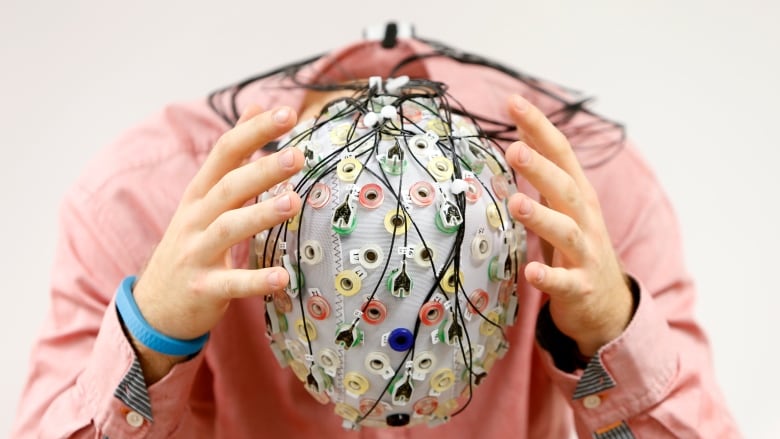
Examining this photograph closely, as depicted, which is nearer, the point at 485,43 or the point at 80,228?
the point at 80,228

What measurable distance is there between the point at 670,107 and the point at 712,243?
0.22m

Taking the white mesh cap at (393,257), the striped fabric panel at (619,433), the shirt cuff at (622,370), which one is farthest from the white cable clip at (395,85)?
the striped fabric panel at (619,433)

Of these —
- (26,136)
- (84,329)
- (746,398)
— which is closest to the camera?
(84,329)

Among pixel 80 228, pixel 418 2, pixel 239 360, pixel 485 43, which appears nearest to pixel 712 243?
pixel 485 43

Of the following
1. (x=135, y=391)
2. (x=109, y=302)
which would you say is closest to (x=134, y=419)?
(x=135, y=391)

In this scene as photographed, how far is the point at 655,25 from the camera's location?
1.33 metres

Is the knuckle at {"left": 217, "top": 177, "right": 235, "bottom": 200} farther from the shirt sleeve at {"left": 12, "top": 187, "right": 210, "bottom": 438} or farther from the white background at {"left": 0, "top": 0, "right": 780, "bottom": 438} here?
the white background at {"left": 0, "top": 0, "right": 780, "bottom": 438}

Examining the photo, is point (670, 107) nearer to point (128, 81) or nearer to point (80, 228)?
point (128, 81)

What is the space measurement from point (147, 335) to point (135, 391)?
0.05m

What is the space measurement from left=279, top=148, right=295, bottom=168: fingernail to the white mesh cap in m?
0.05

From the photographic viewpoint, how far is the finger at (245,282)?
0.56 meters

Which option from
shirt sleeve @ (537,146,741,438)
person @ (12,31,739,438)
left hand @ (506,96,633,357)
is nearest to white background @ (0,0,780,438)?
person @ (12,31,739,438)

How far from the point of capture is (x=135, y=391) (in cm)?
66

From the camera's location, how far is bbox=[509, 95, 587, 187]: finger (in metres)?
0.61
